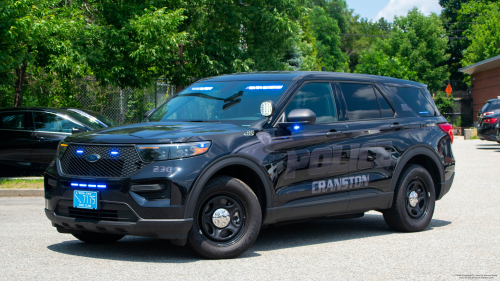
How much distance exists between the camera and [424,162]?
7887 millimetres

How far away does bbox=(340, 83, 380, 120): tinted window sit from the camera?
6.96 m

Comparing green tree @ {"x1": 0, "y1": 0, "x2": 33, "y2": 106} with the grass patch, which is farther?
green tree @ {"x1": 0, "y1": 0, "x2": 33, "y2": 106}

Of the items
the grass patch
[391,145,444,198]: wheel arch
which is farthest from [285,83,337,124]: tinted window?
the grass patch

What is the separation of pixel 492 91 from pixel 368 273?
4408cm

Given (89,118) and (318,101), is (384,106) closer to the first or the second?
(318,101)

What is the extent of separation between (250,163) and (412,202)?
2.73 meters

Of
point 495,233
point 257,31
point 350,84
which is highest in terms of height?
point 257,31

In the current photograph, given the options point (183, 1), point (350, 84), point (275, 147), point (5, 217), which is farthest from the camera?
point (183, 1)

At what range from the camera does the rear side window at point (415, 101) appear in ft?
25.5

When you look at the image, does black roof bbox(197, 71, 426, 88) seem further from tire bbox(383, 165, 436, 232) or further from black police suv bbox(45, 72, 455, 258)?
tire bbox(383, 165, 436, 232)

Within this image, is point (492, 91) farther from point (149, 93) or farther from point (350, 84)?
point (350, 84)

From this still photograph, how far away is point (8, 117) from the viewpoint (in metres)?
12.8

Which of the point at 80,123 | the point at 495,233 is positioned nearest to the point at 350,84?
the point at 495,233

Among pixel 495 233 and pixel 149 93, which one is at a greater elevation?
pixel 149 93
